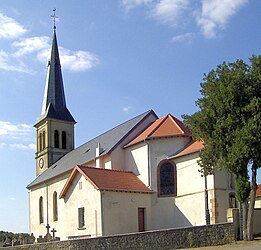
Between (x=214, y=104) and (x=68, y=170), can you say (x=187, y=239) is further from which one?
→ (x=68, y=170)

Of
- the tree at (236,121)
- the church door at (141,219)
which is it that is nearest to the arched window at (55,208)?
the church door at (141,219)

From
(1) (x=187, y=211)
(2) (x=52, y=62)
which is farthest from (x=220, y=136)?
(2) (x=52, y=62)

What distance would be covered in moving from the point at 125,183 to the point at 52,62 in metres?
34.4

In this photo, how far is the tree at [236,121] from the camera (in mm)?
27812

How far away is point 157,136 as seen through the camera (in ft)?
132

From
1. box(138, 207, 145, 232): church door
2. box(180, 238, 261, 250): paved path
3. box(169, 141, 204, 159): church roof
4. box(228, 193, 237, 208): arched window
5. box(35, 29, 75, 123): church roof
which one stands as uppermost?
box(35, 29, 75, 123): church roof

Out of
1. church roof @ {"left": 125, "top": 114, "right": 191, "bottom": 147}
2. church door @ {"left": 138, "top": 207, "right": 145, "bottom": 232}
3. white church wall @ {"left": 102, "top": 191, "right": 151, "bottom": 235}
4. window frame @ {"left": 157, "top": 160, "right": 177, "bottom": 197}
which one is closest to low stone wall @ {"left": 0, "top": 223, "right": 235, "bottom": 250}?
white church wall @ {"left": 102, "top": 191, "right": 151, "bottom": 235}

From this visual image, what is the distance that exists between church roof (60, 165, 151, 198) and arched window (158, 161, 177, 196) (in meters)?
1.13

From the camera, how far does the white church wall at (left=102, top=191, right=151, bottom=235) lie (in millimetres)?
36281

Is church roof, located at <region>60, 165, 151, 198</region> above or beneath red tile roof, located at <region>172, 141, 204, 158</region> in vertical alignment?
beneath

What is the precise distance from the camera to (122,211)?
3712 centimetres

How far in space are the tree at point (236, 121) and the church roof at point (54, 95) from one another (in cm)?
3856

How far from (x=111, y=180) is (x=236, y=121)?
43.2ft

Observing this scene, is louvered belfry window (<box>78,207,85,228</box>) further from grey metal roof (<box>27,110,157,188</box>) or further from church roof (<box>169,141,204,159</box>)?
church roof (<box>169,141,204,159</box>)
